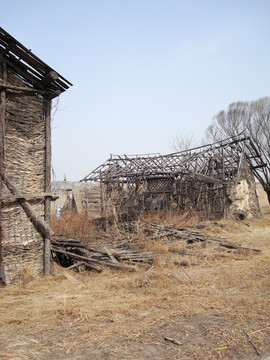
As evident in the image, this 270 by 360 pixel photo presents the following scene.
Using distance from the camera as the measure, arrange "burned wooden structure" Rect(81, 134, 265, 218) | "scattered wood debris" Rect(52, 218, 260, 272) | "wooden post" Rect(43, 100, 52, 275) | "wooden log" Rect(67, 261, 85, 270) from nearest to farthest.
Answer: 1. "wooden post" Rect(43, 100, 52, 275)
2. "wooden log" Rect(67, 261, 85, 270)
3. "scattered wood debris" Rect(52, 218, 260, 272)
4. "burned wooden structure" Rect(81, 134, 265, 218)

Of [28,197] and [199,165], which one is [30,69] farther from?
[199,165]

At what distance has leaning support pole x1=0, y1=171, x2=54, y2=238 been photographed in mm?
6462

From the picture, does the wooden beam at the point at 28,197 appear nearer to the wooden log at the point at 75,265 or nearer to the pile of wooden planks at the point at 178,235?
the wooden log at the point at 75,265

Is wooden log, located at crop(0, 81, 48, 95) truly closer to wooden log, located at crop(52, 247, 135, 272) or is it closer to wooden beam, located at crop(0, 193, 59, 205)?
wooden beam, located at crop(0, 193, 59, 205)

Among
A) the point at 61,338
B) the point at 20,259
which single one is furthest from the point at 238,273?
the point at 20,259

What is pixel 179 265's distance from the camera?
7883mm

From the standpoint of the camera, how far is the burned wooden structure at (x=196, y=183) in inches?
704

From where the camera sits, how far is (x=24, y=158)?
695cm

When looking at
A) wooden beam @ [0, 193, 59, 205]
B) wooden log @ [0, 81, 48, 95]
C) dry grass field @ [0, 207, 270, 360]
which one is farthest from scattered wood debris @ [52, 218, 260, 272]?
wooden log @ [0, 81, 48, 95]

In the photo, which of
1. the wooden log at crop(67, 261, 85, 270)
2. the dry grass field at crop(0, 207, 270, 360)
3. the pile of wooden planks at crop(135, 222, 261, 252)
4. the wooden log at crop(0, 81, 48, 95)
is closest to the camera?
the dry grass field at crop(0, 207, 270, 360)

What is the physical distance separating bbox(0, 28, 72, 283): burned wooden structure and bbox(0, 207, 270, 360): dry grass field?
0.60 meters

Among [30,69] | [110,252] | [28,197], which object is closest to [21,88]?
[30,69]

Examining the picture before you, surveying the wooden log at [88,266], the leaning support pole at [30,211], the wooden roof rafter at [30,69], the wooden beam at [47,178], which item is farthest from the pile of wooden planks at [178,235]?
the wooden roof rafter at [30,69]

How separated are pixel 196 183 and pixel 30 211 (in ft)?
46.3
